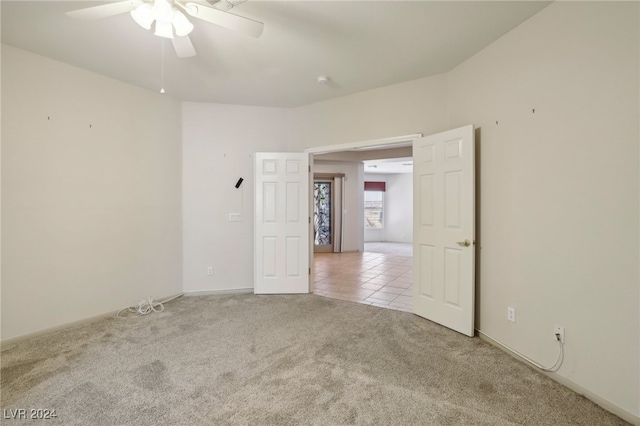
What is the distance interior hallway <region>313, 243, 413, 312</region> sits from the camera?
13.3 ft

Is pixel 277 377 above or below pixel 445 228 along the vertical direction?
below

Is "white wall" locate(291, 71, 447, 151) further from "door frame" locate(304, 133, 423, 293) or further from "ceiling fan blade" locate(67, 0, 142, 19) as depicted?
"ceiling fan blade" locate(67, 0, 142, 19)

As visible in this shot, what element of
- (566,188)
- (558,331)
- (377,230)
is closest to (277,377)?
(558,331)

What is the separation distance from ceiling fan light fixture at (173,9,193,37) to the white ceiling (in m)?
0.51

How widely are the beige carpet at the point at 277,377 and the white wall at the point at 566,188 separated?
314 mm

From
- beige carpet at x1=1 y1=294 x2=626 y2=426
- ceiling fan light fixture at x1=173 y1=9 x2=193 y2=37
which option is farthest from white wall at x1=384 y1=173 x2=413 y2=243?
ceiling fan light fixture at x1=173 y1=9 x2=193 y2=37

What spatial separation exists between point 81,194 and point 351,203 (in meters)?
6.27

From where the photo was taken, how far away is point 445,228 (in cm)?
303

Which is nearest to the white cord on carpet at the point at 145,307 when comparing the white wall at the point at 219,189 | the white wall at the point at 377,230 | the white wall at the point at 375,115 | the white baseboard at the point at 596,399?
the white wall at the point at 219,189

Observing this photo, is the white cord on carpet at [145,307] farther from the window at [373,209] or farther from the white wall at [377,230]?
the window at [373,209]

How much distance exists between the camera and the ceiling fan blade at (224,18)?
1.74 metres

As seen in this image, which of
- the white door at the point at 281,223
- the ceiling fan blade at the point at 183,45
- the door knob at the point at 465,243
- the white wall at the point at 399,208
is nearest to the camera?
the ceiling fan blade at the point at 183,45

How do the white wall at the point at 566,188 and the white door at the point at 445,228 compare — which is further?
the white door at the point at 445,228

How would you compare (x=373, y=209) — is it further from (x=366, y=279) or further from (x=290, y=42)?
(x=290, y=42)
